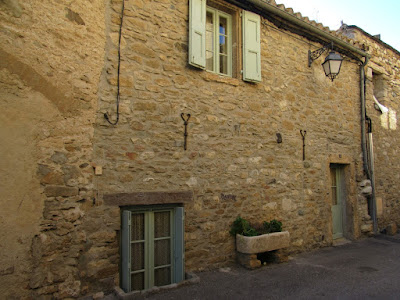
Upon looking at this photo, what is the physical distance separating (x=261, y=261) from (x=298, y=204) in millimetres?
1348

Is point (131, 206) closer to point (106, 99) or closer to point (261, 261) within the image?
point (106, 99)

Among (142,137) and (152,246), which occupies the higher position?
(142,137)

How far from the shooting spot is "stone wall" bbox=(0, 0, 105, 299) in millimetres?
3213

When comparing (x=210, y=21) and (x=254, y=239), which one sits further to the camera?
(x=210, y=21)

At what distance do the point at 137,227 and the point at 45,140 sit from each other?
5.19 ft

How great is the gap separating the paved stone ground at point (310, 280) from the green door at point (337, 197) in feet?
3.83

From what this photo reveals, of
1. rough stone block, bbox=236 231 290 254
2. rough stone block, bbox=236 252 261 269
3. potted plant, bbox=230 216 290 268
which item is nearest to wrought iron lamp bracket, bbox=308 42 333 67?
potted plant, bbox=230 216 290 268

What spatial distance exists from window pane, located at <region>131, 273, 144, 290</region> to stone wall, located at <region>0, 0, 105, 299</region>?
0.67m

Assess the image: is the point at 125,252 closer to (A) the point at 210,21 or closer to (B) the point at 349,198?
(A) the point at 210,21

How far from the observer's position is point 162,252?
4.26 m

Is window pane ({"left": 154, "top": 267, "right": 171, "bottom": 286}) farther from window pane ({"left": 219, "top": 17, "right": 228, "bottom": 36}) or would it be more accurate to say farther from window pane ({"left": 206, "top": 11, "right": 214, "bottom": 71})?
window pane ({"left": 219, "top": 17, "right": 228, "bottom": 36})

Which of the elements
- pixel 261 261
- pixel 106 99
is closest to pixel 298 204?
pixel 261 261

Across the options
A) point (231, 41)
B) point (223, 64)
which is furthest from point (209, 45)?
point (231, 41)

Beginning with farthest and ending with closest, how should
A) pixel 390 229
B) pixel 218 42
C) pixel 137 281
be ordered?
pixel 390 229 < pixel 218 42 < pixel 137 281
